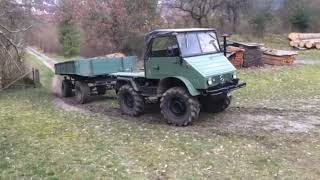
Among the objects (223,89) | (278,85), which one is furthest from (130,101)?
(278,85)

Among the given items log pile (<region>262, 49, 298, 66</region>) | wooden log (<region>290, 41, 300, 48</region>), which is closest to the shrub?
log pile (<region>262, 49, 298, 66</region>)

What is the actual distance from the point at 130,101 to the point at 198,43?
2466mm

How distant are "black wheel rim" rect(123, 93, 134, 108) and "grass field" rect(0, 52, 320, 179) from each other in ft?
1.48

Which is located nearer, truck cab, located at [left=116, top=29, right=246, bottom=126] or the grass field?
the grass field

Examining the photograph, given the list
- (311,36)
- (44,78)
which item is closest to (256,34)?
(311,36)

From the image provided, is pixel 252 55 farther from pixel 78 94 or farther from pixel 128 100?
pixel 128 100

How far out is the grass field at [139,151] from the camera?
25.5ft

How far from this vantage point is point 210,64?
1105cm

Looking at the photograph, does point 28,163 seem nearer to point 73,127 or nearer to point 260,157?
point 73,127

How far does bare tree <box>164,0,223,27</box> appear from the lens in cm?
3109

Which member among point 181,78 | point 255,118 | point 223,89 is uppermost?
point 181,78

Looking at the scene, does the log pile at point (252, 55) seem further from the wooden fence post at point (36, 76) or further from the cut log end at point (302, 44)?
the cut log end at point (302, 44)

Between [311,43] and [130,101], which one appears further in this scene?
[311,43]

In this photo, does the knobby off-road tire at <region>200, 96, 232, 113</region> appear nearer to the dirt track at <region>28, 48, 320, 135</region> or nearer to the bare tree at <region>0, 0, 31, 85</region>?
the dirt track at <region>28, 48, 320, 135</region>
